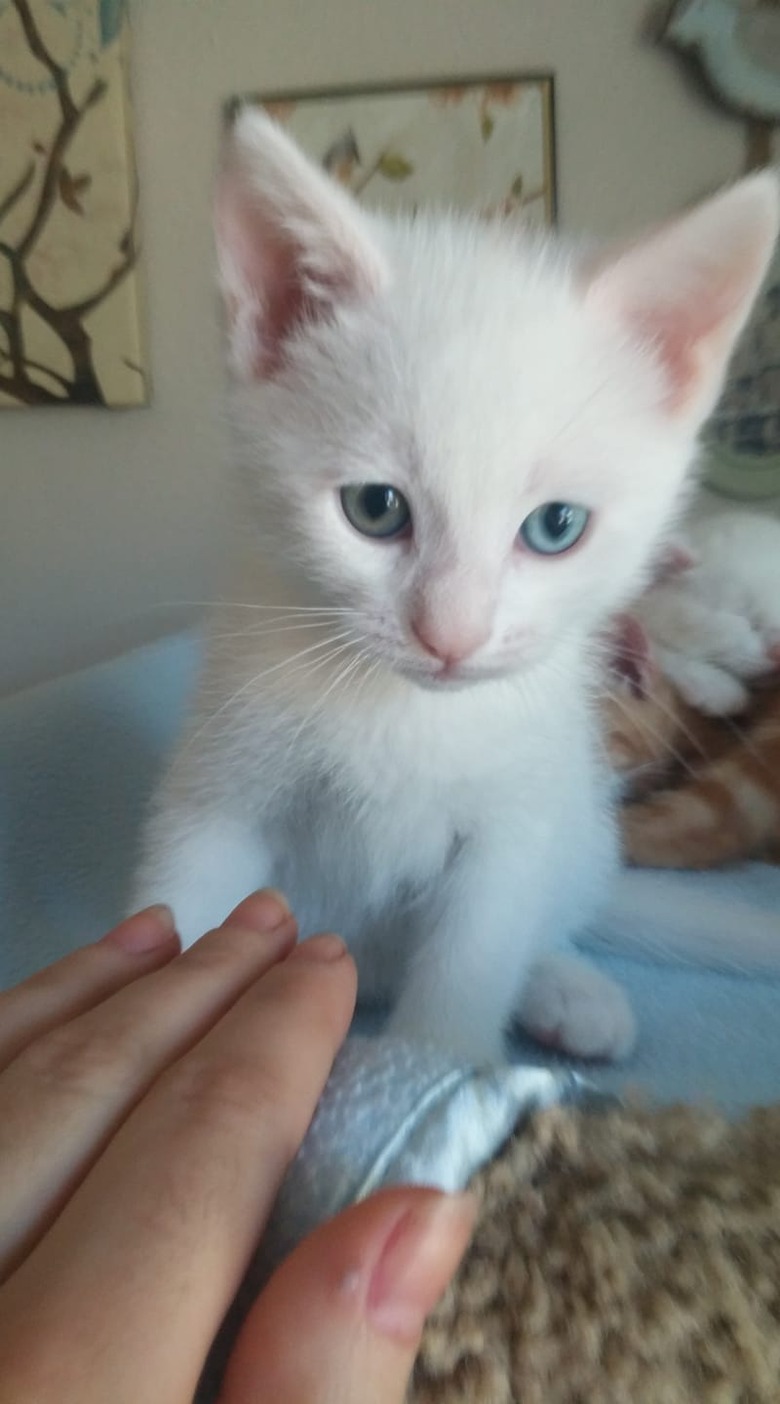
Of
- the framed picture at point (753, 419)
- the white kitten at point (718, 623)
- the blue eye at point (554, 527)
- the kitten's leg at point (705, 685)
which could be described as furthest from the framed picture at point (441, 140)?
the blue eye at point (554, 527)

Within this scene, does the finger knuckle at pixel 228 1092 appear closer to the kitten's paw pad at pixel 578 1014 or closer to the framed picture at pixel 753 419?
the kitten's paw pad at pixel 578 1014

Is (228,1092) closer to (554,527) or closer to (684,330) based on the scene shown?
(554,527)

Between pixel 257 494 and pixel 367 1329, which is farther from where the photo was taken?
pixel 257 494

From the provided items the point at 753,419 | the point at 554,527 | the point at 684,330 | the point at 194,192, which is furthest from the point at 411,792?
the point at 194,192

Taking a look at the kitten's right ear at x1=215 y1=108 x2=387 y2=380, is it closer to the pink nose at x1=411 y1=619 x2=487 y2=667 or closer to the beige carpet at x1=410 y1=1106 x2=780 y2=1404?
the pink nose at x1=411 y1=619 x2=487 y2=667

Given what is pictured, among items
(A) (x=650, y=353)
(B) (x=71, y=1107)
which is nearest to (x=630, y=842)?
(A) (x=650, y=353)

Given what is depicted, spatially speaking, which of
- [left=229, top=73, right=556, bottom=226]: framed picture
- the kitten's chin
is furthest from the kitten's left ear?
[left=229, top=73, right=556, bottom=226]: framed picture

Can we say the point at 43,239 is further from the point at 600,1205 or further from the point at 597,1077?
the point at 600,1205
